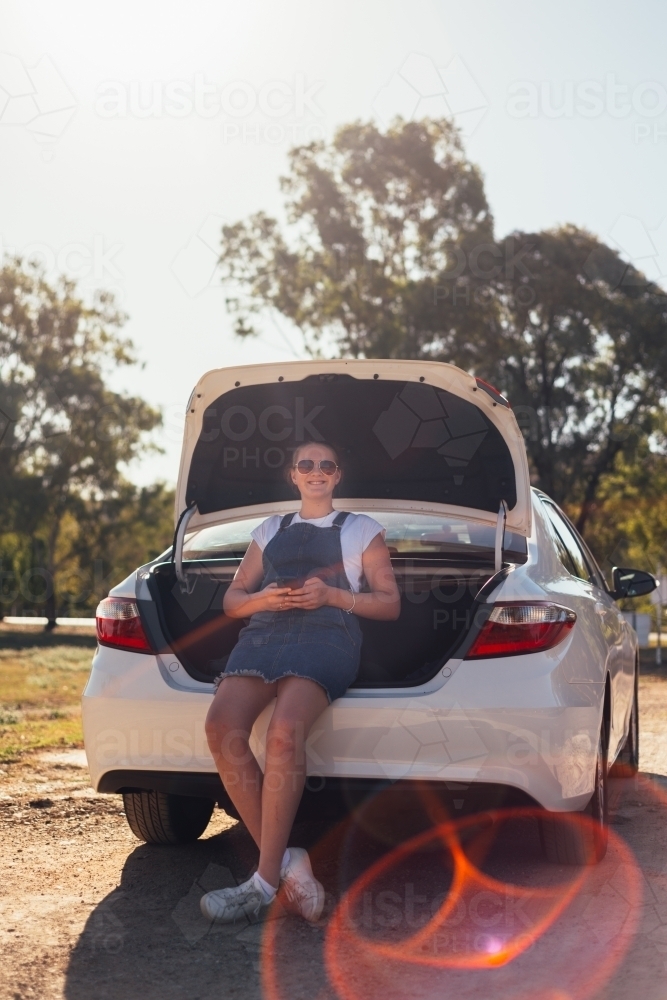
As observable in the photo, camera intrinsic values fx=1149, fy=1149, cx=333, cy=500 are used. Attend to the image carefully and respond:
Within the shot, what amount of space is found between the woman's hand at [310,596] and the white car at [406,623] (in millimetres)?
351

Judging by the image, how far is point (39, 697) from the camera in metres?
13.1

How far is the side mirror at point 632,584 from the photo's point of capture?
659 centimetres

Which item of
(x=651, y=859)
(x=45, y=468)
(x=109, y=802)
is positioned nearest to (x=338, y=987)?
(x=651, y=859)

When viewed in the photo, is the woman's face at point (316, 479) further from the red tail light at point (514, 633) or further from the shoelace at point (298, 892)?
the shoelace at point (298, 892)

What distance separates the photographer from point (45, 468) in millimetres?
39906

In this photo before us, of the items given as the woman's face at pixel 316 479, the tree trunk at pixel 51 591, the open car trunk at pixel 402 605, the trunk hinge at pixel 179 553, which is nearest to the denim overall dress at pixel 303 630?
the woman's face at pixel 316 479

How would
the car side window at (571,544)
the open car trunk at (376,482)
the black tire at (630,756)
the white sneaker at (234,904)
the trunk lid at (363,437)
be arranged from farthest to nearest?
the black tire at (630,756) → the car side window at (571,544) → the trunk lid at (363,437) → the open car trunk at (376,482) → the white sneaker at (234,904)

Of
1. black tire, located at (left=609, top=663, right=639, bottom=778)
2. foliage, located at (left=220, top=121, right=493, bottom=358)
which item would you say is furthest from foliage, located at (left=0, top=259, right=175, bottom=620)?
black tire, located at (left=609, top=663, right=639, bottom=778)

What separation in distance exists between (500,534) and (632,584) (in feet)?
6.98

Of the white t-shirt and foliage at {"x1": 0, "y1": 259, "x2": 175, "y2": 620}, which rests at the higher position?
foliage at {"x1": 0, "y1": 259, "x2": 175, "y2": 620}

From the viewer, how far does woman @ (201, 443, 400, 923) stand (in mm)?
3969

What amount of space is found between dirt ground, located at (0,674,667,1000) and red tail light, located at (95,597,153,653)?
94 centimetres

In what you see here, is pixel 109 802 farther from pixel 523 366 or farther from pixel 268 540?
pixel 523 366

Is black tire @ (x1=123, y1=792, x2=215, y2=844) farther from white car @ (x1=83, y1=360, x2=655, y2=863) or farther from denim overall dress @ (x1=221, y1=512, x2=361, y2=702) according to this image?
denim overall dress @ (x1=221, y1=512, x2=361, y2=702)
